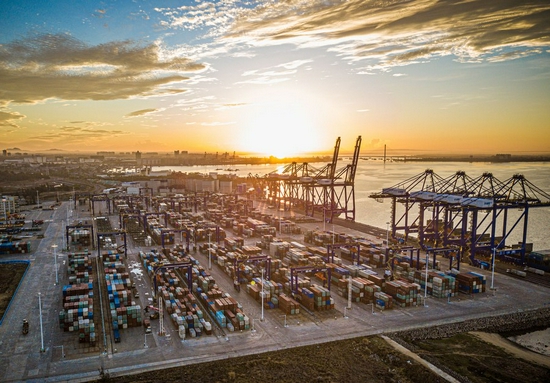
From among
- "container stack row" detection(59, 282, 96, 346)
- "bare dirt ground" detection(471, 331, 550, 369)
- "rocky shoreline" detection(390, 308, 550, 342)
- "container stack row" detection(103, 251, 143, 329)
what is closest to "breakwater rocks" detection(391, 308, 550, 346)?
"rocky shoreline" detection(390, 308, 550, 342)

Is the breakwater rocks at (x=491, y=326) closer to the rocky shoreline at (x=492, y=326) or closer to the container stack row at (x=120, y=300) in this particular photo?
the rocky shoreline at (x=492, y=326)

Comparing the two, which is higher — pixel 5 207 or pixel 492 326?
pixel 5 207

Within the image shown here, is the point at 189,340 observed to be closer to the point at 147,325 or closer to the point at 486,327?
the point at 147,325

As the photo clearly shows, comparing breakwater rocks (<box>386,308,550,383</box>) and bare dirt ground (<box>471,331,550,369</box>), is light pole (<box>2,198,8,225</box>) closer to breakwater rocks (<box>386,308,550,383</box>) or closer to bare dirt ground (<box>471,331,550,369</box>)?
breakwater rocks (<box>386,308,550,383</box>)

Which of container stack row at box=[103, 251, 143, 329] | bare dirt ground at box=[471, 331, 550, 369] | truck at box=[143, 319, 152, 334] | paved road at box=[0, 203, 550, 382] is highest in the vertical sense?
container stack row at box=[103, 251, 143, 329]

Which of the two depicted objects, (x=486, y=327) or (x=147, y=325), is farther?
(x=486, y=327)

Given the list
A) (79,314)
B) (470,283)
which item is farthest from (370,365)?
(79,314)
